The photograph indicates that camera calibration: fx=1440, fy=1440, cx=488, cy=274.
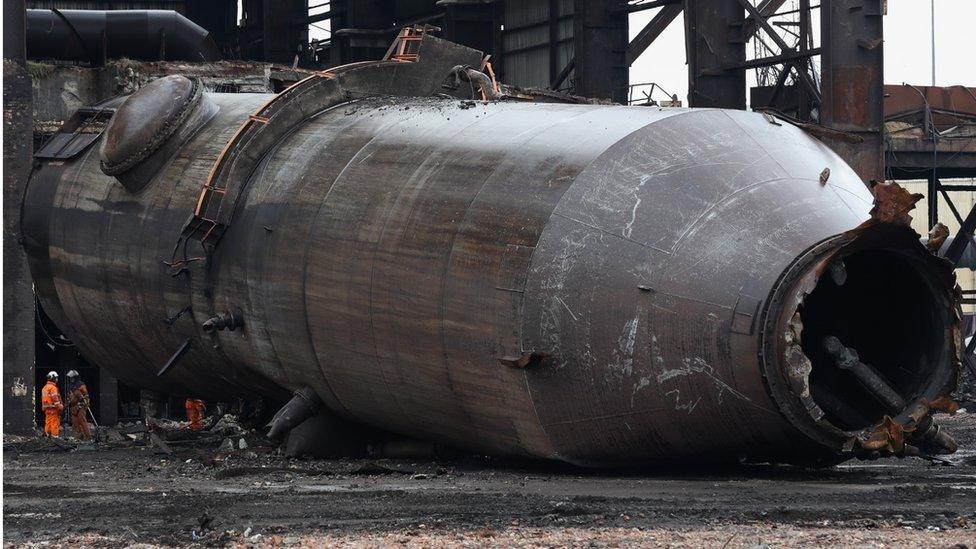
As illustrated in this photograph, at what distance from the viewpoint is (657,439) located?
10.3 m

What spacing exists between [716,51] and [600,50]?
6.87 meters

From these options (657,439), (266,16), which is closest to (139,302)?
(657,439)

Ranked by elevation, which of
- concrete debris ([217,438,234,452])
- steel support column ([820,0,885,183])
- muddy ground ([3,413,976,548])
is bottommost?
concrete debris ([217,438,234,452])

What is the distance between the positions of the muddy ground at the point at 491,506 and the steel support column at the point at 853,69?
8.46 metres

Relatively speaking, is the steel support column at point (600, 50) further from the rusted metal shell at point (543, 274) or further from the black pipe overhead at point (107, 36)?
the rusted metal shell at point (543, 274)

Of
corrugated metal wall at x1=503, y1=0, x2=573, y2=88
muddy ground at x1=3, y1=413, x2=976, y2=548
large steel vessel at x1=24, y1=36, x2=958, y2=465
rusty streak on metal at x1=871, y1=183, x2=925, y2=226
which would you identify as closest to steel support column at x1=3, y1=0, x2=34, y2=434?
large steel vessel at x1=24, y1=36, x2=958, y2=465

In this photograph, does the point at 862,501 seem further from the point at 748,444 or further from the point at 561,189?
the point at 561,189

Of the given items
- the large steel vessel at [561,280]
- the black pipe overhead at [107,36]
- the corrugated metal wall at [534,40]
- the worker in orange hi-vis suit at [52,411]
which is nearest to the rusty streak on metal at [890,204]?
the large steel vessel at [561,280]

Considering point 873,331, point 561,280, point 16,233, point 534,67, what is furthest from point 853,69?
point 534,67

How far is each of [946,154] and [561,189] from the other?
70.9 ft

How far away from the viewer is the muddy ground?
27.7 ft

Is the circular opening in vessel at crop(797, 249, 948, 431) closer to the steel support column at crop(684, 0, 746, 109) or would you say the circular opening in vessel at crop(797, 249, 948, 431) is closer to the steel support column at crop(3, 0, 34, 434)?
the steel support column at crop(3, 0, 34, 434)

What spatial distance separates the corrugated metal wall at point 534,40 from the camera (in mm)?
37062

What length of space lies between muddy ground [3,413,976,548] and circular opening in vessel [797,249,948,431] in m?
0.63
